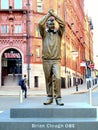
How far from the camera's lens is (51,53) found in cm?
1222

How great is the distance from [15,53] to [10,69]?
225cm

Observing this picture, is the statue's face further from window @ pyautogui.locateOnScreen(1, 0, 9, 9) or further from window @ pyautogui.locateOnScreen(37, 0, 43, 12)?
window @ pyautogui.locateOnScreen(37, 0, 43, 12)

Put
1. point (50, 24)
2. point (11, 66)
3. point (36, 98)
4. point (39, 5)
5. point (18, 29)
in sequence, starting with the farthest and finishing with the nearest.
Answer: point (39, 5) < point (11, 66) < point (18, 29) < point (36, 98) < point (50, 24)

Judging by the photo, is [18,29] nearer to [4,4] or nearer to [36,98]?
[4,4]

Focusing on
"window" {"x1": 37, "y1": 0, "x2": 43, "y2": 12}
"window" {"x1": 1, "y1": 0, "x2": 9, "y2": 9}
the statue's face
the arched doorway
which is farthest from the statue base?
"window" {"x1": 37, "y1": 0, "x2": 43, "y2": 12}

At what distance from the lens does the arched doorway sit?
55.7 metres

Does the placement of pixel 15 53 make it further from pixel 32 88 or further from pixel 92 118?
pixel 92 118

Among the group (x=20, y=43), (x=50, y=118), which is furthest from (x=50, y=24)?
(x=20, y=43)

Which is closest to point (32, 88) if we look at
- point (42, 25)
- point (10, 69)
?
point (10, 69)

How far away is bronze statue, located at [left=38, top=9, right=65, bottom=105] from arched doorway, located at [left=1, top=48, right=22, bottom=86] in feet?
142

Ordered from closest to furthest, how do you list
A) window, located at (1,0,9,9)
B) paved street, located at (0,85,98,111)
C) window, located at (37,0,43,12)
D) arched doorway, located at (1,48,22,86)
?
paved street, located at (0,85,98,111)
arched doorway, located at (1,48,22,86)
window, located at (1,0,9,9)
window, located at (37,0,43,12)

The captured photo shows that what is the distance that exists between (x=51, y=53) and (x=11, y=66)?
44.2 meters

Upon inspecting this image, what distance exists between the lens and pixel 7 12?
5628 cm

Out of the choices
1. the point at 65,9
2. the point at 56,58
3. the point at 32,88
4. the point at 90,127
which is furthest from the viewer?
the point at 65,9
